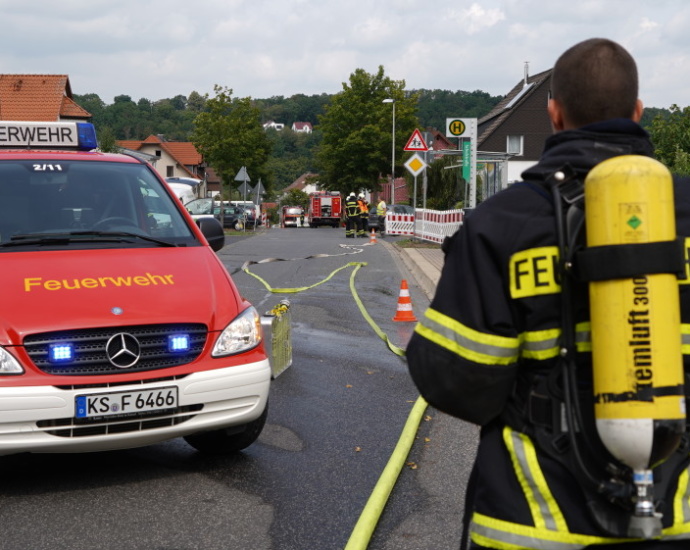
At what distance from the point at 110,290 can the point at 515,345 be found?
359cm

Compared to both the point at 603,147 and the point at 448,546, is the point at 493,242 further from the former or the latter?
the point at 448,546

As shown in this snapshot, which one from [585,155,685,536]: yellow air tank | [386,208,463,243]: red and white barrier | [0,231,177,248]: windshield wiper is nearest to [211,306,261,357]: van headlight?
[0,231,177,248]: windshield wiper

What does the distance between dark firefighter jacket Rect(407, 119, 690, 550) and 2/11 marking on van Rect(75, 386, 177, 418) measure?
3108mm

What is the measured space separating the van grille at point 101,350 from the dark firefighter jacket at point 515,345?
3161 millimetres

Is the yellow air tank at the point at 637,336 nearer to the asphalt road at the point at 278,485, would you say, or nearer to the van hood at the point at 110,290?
the asphalt road at the point at 278,485

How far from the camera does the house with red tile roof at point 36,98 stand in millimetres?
62406

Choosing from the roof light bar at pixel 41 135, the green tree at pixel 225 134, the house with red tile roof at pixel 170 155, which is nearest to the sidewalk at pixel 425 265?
the roof light bar at pixel 41 135

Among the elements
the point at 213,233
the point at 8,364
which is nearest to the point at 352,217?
the point at 213,233

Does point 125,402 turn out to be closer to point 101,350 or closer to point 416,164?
point 101,350

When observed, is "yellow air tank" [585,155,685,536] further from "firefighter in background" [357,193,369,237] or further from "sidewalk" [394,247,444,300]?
"firefighter in background" [357,193,369,237]

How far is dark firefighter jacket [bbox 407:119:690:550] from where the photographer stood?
6.84ft

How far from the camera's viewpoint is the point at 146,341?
5152 mm

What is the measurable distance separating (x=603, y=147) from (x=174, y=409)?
343cm

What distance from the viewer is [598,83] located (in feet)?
7.15
